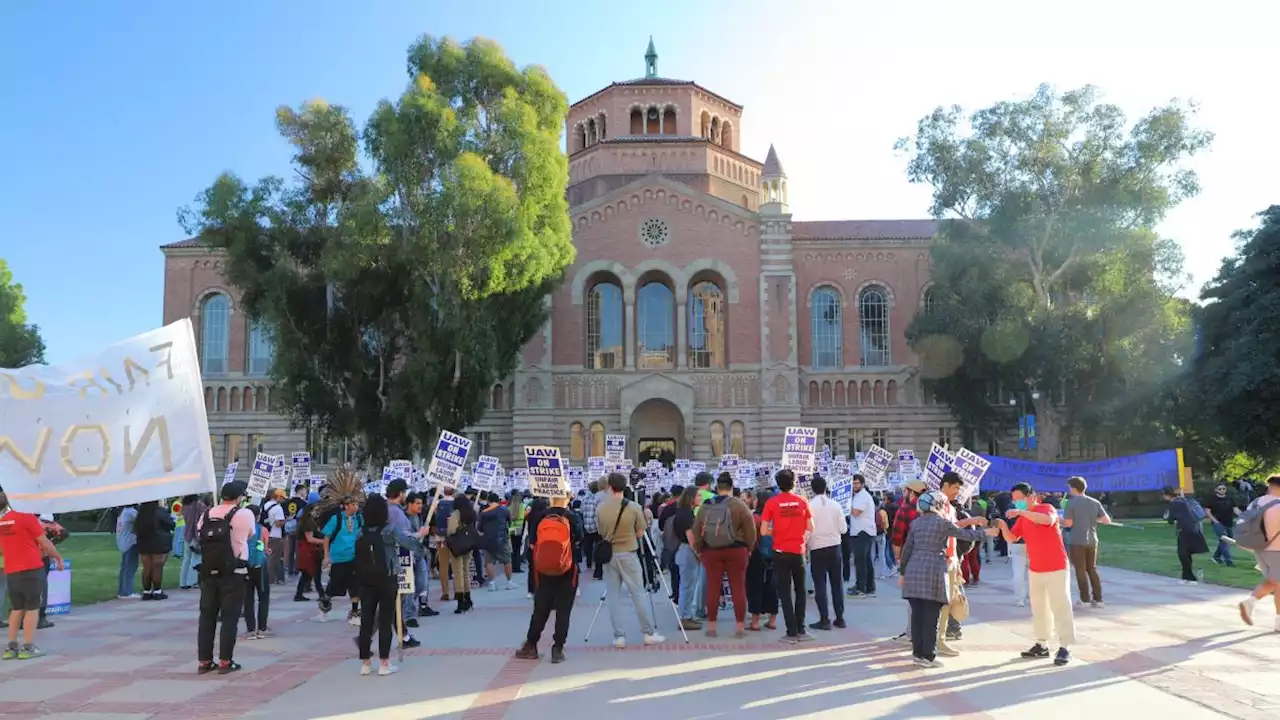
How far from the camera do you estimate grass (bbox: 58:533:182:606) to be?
679 inches

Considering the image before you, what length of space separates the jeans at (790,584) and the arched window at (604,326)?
33.2 m

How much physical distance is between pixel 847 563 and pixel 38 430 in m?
12.3

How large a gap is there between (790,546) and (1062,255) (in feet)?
104

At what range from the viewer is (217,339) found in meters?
47.9

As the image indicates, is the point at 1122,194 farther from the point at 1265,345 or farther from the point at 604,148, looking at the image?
the point at 604,148

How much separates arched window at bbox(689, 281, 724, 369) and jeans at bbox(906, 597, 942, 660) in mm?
35081

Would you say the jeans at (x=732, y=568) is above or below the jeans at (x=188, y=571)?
above

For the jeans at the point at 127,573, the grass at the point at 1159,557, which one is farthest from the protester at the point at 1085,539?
→ the jeans at the point at 127,573

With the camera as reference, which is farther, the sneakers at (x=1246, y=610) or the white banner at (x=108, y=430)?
the sneakers at (x=1246, y=610)

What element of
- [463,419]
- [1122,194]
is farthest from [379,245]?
[1122,194]

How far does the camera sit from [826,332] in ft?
153

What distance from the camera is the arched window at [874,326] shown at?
153 ft

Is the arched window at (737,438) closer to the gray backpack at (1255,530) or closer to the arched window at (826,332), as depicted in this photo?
the arched window at (826,332)

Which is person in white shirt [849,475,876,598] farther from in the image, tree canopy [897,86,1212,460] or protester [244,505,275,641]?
tree canopy [897,86,1212,460]
